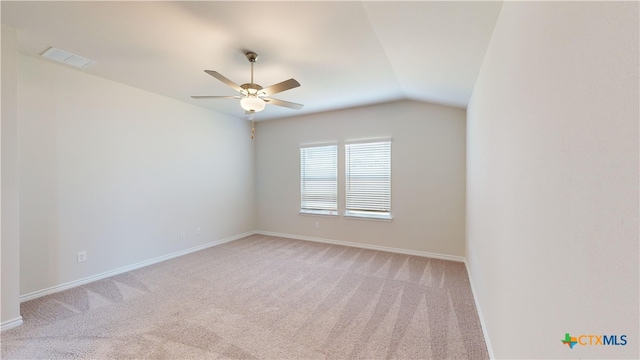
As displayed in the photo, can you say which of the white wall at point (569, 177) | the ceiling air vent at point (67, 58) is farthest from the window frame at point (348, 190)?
the ceiling air vent at point (67, 58)

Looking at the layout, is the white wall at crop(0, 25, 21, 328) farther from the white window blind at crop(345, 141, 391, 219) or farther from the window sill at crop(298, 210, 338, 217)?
the white window blind at crop(345, 141, 391, 219)

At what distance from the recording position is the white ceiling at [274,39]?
184 centimetres

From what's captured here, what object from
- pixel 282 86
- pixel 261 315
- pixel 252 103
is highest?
pixel 282 86

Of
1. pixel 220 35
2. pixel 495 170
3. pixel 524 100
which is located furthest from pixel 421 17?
pixel 220 35

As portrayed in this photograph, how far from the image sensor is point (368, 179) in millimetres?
4672

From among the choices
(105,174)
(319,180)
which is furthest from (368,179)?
(105,174)

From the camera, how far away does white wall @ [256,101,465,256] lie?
156 inches

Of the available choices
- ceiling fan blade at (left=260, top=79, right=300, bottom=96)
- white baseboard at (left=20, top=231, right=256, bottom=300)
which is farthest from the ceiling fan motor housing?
white baseboard at (left=20, top=231, right=256, bottom=300)

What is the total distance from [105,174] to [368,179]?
4058 millimetres

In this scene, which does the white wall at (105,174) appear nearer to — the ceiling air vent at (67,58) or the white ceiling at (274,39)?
the ceiling air vent at (67,58)

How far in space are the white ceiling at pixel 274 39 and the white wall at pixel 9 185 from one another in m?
0.27

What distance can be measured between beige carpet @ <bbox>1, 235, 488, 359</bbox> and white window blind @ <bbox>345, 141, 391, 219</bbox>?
1.16 meters

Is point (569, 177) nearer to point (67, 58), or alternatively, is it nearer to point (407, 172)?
point (407, 172)

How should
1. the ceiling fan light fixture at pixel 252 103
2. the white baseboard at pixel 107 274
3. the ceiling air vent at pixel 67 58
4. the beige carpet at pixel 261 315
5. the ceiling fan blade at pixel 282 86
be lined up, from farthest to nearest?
the white baseboard at pixel 107 274 → the ceiling air vent at pixel 67 58 → the ceiling fan light fixture at pixel 252 103 → the ceiling fan blade at pixel 282 86 → the beige carpet at pixel 261 315
